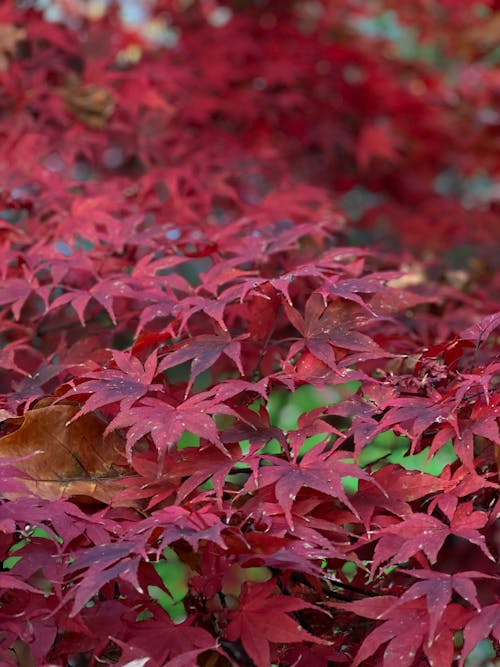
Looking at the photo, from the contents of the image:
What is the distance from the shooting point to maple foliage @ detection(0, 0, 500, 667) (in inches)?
44.7

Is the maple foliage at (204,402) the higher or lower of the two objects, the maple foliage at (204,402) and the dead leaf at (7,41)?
the lower

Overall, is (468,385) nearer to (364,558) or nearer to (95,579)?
(364,558)

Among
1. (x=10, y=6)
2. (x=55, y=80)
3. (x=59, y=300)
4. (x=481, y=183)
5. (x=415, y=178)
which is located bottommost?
(x=481, y=183)

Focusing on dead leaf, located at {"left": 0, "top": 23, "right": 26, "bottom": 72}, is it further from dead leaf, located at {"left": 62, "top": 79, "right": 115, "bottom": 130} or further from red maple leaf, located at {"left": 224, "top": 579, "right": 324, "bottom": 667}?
red maple leaf, located at {"left": 224, "top": 579, "right": 324, "bottom": 667}

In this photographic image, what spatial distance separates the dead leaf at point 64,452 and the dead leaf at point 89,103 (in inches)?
50.5

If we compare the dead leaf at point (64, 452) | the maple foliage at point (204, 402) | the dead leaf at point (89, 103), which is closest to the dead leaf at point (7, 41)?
the maple foliage at point (204, 402)

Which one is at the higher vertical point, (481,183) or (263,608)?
(263,608)

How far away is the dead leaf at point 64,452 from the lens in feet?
4.20

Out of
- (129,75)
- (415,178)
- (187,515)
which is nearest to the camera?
(187,515)

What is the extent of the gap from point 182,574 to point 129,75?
4.52ft

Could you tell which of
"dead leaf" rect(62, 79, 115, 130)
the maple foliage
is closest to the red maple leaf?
the maple foliage

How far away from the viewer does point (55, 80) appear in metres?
2.55

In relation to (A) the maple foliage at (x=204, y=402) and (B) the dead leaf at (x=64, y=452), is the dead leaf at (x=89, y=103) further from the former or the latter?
(B) the dead leaf at (x=64, y=452)

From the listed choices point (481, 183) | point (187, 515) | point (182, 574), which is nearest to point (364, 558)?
point (187, 515)
